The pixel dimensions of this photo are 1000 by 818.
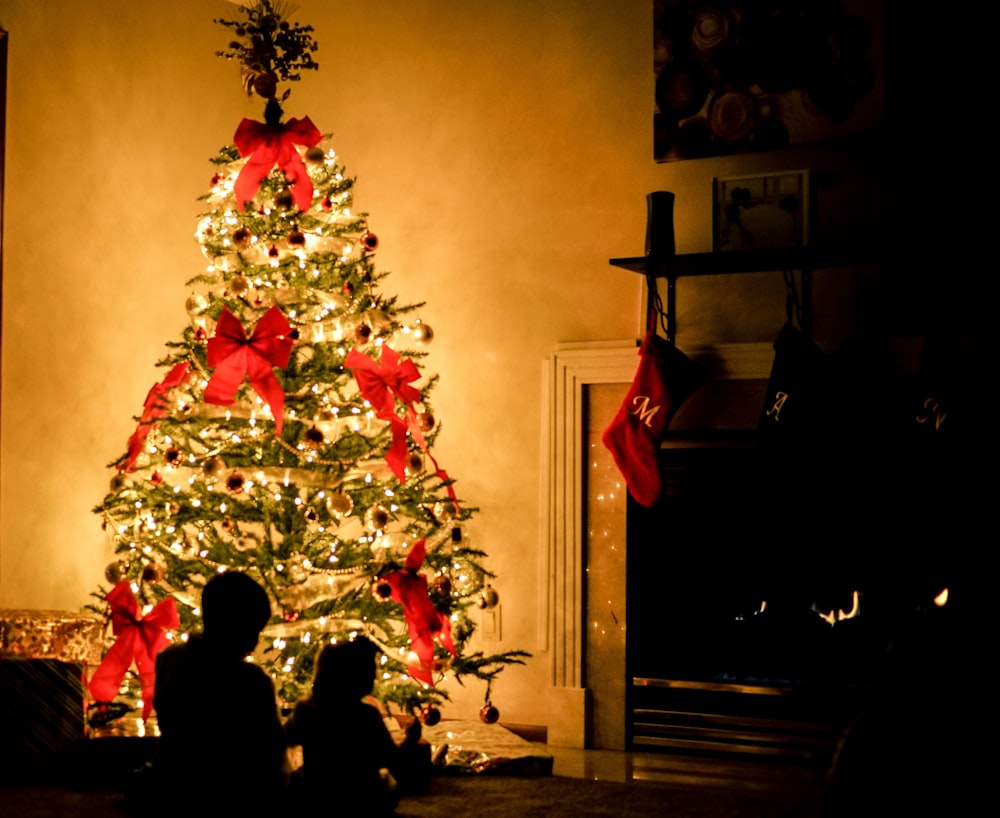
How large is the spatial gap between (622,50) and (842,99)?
86cm

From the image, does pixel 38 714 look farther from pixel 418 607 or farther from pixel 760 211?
pixel 760 211

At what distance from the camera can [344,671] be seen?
2.71 metres

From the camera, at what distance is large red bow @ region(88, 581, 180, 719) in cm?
348

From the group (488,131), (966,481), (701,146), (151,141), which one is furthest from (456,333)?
(966,481)

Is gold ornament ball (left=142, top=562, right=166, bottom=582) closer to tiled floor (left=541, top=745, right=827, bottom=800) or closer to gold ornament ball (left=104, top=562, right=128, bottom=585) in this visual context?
gold ornament ball (left=104, top=562, right=128, bottom=585)

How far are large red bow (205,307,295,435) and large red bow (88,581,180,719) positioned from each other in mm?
617

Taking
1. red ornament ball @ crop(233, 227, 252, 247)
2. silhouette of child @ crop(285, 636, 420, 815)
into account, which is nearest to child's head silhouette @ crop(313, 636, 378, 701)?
silhouette of child @ crop(285, 636, 420, 815)

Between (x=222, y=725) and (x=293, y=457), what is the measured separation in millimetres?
1237

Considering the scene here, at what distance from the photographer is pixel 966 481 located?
3.70m

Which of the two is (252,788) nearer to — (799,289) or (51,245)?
(799,289)

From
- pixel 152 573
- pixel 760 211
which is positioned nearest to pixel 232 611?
pixel 152 573

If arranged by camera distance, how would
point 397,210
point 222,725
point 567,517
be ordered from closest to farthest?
1. point 222,725
2. point 567,517
3. point 397,210

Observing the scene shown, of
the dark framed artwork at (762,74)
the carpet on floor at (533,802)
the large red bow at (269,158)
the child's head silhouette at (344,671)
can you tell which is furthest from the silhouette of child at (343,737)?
the dark framed artwork at (762,74)

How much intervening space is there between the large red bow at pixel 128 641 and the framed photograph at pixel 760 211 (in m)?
2.14
